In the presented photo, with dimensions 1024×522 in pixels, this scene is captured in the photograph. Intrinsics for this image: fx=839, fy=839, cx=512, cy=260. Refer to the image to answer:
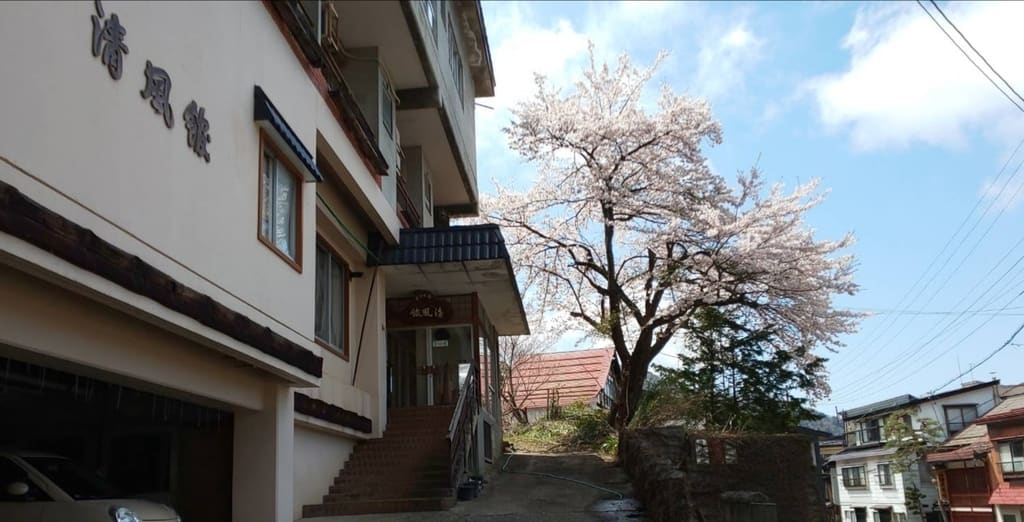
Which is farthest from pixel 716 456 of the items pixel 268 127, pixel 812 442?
pixel 268 127

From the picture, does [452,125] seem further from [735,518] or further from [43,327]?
[43,327]

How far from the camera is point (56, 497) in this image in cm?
742

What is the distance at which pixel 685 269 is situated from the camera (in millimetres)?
21875

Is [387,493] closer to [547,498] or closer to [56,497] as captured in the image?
[547,498]

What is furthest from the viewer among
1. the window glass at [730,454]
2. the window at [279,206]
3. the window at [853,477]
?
the window at [853,477]

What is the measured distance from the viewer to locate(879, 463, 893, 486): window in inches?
1491

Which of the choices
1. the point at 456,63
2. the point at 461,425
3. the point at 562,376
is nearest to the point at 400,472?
the point at 461,425

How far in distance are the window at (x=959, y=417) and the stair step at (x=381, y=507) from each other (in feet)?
106

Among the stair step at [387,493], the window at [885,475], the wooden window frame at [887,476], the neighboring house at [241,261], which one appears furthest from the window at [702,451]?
the window at [885,475]

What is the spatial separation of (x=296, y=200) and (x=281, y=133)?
1197mm

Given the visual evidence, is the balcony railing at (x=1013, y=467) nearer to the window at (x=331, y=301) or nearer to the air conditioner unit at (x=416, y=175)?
the air conditioner unit at (x=416, y=175)

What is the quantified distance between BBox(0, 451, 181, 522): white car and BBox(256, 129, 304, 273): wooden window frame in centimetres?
276

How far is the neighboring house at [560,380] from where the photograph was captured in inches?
1331

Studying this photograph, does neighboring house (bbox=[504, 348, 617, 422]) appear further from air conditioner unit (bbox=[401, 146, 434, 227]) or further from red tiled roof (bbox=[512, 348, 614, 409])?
air conditioner unit (bbox=[401, 146, 434, 227])
